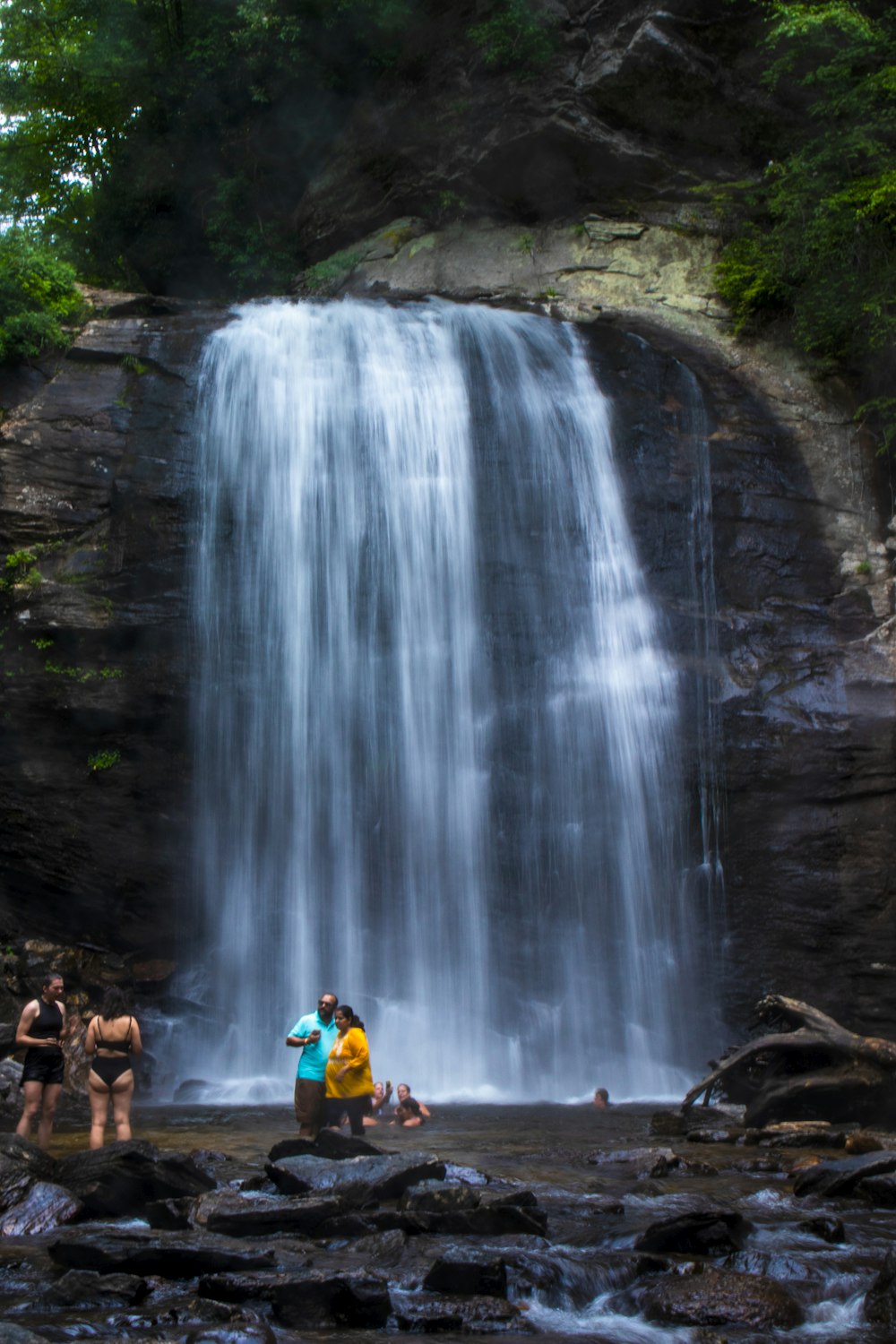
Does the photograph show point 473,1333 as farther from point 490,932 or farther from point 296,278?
point 296,278

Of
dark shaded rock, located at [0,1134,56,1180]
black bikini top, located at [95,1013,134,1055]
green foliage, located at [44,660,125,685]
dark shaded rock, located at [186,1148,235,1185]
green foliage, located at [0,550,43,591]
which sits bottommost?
dark shaded rock, located at [186,1148,235,1185]

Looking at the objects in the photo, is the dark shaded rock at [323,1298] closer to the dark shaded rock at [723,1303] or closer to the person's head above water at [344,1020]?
the dark shaded rock at [723,1303]

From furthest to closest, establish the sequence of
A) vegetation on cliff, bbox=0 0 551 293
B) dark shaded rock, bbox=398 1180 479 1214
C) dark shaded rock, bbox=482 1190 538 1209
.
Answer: vegetation on cliff, bbox=0 0 551 293
dark shaded rock, bbox=482 1190 538 1209
dark shaded rock, bbox=398 1180 479 1214

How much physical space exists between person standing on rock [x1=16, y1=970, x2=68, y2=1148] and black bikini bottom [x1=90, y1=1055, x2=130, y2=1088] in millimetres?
561

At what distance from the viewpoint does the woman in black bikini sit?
342 inches

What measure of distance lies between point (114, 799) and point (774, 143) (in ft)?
55.8

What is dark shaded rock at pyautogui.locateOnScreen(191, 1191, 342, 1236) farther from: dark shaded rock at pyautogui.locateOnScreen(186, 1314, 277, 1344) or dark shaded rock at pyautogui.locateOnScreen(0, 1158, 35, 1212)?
dark shaded rock at pyautogui.locateOnScreen(186, 1314, 277, 1344)

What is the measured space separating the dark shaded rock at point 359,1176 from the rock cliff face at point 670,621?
8.05 m

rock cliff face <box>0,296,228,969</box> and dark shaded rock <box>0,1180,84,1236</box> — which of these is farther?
rock cliff face <box>0,296,228,969</box>

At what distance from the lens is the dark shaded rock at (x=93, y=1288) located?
5.39 metres

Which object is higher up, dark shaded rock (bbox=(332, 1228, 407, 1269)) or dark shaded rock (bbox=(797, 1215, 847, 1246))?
dark shaded rock (bbox=(332, 1228, 407, 1269))

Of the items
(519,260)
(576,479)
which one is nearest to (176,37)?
(519,260)

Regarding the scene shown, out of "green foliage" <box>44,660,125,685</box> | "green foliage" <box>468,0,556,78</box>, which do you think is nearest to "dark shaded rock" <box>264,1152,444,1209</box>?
"green foliage" <box>44,660,125,685</box>

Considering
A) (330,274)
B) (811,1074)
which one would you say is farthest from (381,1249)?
(330,274)
